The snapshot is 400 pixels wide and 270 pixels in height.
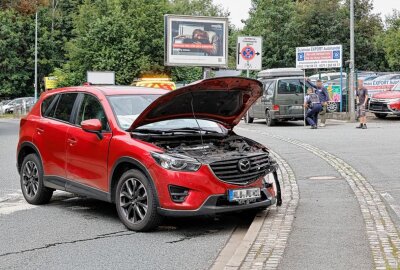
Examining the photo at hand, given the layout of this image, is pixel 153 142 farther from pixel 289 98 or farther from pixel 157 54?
pixel 157 54

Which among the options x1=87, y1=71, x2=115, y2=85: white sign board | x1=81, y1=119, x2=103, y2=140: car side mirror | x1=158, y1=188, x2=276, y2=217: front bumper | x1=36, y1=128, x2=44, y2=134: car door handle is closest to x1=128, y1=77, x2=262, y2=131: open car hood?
x1=81, y1=119, x2=103, y2=140: car side mirror

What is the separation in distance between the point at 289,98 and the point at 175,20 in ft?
26.4

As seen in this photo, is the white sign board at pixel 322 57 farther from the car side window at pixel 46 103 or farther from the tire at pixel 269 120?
the car side window at pixel 46 103

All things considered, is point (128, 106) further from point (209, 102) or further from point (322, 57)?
point (322, 57)

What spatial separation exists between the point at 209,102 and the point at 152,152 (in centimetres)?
137

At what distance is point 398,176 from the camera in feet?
36.7

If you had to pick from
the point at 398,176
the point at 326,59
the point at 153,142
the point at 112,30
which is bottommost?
the point at 398,176

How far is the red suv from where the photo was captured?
7211 millimetres

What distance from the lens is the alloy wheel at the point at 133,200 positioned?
24.5 ft

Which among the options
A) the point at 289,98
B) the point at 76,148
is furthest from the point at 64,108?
the point at 289,98

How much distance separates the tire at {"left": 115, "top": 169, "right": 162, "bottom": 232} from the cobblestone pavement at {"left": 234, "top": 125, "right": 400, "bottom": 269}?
120 centimetres

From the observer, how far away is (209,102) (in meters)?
8.37

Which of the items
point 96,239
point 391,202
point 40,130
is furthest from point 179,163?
point 391,202

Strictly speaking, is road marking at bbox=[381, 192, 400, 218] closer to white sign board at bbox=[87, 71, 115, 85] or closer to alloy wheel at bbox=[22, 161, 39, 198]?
alloy wheel at bbox=[22, 161, 39, 198]
